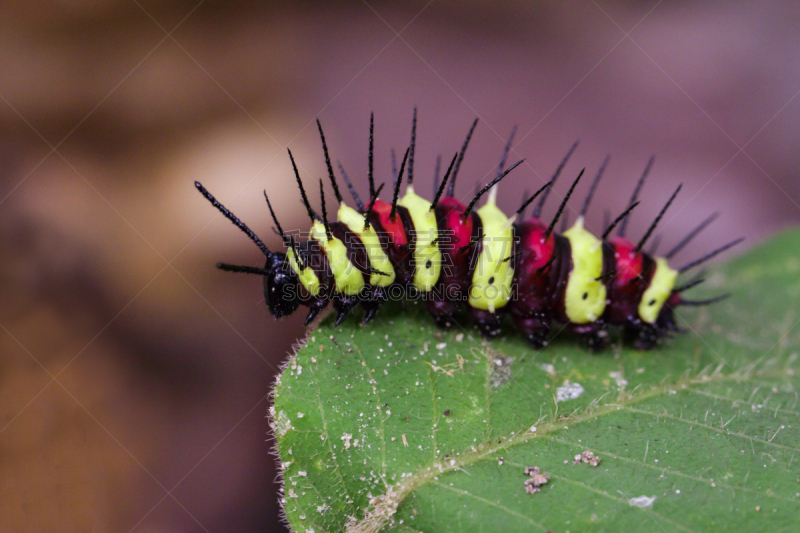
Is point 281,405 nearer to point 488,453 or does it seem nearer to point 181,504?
point 488,453

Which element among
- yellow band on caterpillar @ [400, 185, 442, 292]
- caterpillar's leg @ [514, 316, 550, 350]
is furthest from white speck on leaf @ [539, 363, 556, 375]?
yellow band on caterpillar @ [400, 185, 442, 292]

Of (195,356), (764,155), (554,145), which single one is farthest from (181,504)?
(764,155)

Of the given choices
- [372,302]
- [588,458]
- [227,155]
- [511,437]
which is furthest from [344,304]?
[227,155]

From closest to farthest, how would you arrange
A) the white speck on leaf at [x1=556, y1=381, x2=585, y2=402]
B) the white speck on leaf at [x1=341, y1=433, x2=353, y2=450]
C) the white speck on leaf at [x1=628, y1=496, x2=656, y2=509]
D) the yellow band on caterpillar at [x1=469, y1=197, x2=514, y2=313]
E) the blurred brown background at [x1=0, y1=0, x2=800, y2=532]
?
the white speck on leaf at [x1=628, y1=496, x2=656, y2=509] < the white speck on leaf at [x1=341, y1=433, x2=353, y2=450] < the white speck on leaf at [x1=556, y1=381, x2=585, y2=402] < the yellow band on caterpillar at [x1=469, y1=197, x2=514, y2=313] < the blurred brown background at [x1=0, y1=0, x2=800, y2=532]

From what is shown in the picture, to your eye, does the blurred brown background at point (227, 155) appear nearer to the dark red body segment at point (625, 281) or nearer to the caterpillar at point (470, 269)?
the caterpillar at point (470, 269)

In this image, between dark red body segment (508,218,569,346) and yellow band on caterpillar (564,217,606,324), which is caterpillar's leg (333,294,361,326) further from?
yellow band on caterpillar (564,217,606,324)

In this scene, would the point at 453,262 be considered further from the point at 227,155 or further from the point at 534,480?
the point at 227,155
